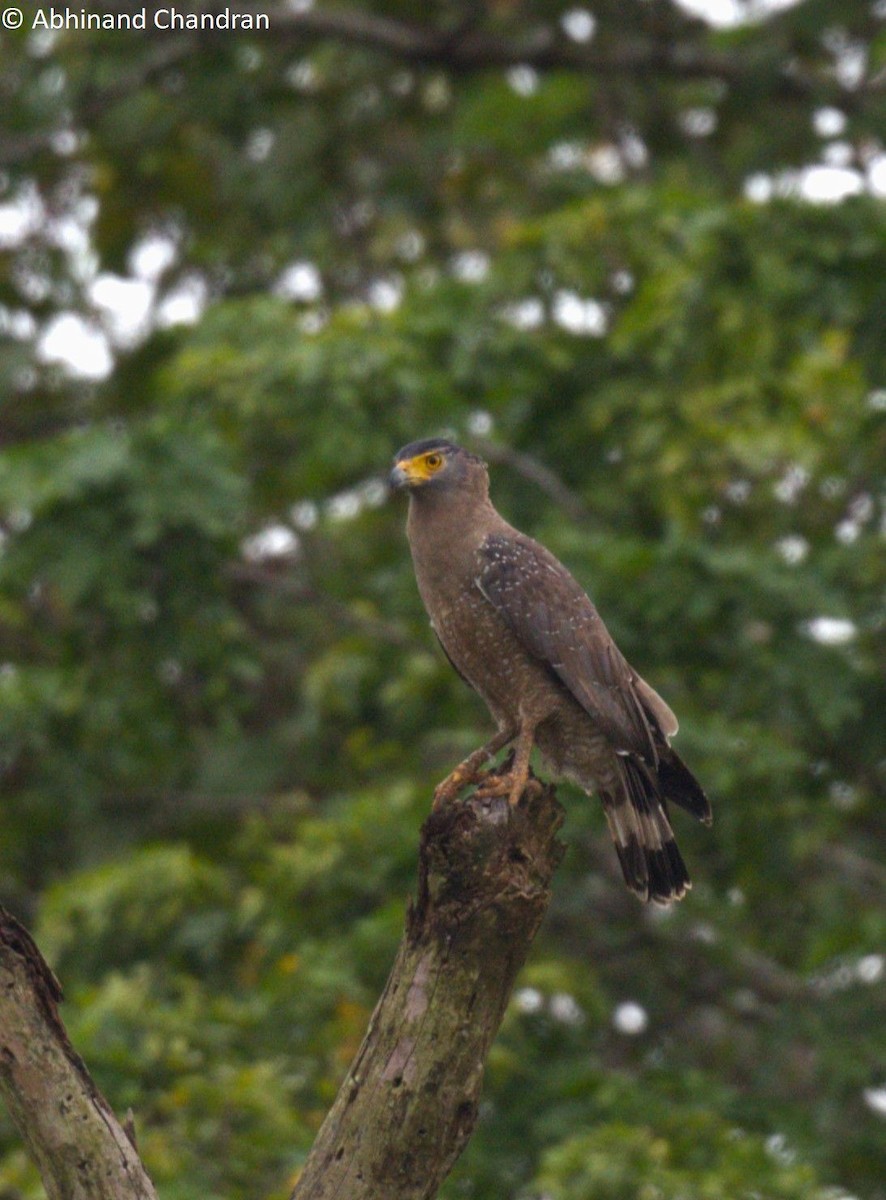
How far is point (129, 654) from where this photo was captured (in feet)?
24.4

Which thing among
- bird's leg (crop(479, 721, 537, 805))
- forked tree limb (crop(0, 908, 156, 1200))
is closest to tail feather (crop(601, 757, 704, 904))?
bird's leg (crop(479, 721, 537, 805))

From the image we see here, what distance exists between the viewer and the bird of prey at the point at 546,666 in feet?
16.6

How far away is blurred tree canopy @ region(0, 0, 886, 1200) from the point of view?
22.5 ft

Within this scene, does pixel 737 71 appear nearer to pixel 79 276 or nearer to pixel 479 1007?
pixel 79 276

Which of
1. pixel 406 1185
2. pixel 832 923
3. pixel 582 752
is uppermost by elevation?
pixel 832 923

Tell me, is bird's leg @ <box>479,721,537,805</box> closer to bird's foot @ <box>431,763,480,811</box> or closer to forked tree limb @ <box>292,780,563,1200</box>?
bird's foot @ <box>431,763,480,811</box>

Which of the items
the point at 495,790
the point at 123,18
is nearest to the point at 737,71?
the point at 123,18

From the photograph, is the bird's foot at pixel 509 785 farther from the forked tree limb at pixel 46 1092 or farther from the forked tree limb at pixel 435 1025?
the forked tree limb at pixel 46 1092

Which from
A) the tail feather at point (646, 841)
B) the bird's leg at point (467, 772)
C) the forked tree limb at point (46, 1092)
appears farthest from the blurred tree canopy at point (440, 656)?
the forked tree limb at point (46, 1092)

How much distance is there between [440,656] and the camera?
7.73 meters

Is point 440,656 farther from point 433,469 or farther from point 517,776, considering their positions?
point 517,776

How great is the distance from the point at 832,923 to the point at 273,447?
297 centimetres

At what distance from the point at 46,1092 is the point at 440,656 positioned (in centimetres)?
423

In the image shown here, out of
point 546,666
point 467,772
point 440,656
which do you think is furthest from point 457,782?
point 440,656
